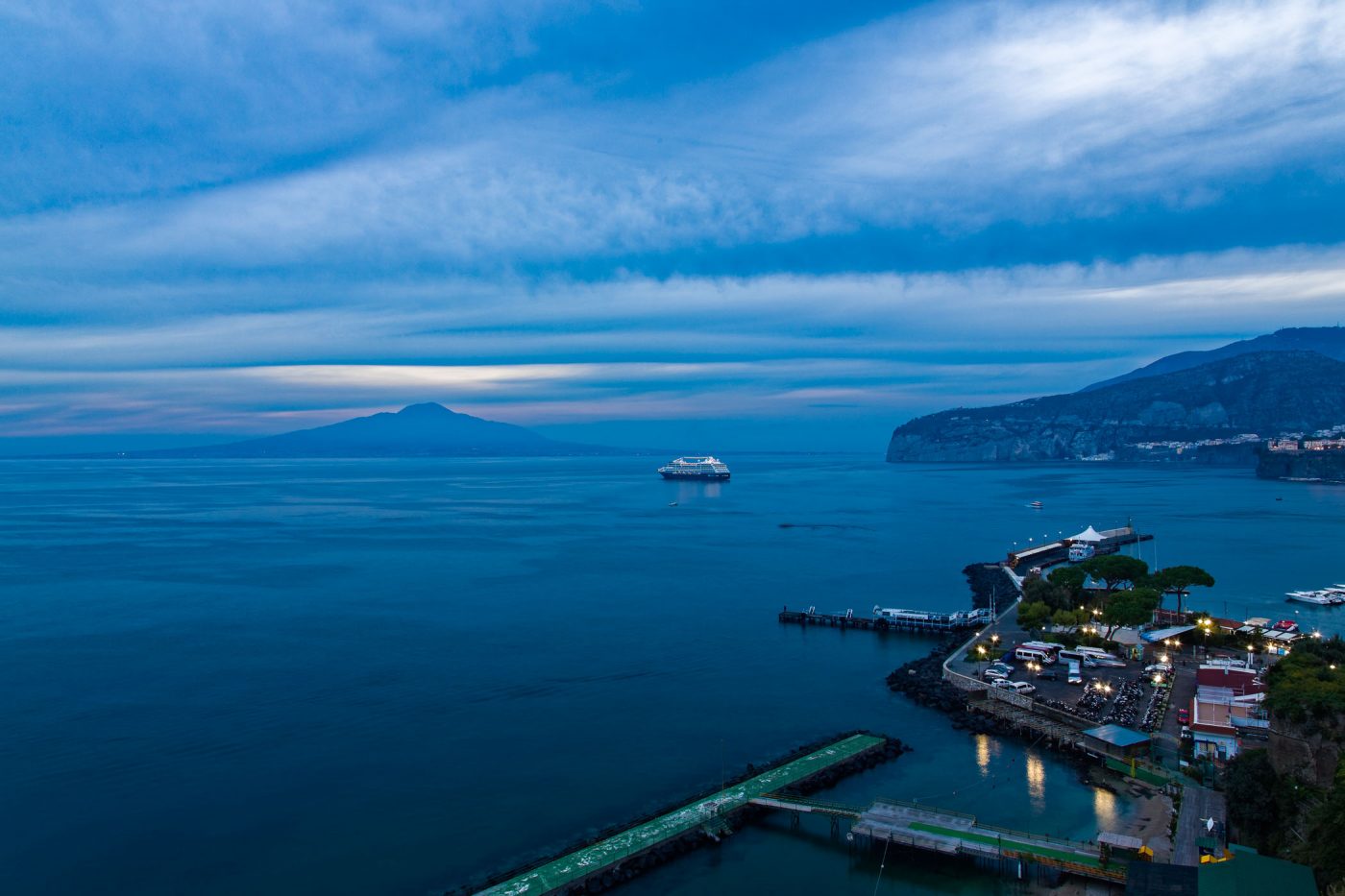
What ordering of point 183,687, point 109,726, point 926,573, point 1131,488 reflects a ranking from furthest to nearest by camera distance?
point 1131,488
point 926,573
point 183,687
point 109,726

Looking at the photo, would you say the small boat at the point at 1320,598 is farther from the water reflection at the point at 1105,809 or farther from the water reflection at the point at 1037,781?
the water reflection at the point at 1105,809

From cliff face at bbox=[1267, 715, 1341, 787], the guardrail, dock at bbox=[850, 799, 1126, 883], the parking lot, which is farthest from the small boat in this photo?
dock at bbox=[850, 799, 1126, 883]

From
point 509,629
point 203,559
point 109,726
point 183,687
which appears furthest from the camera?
point 203,559

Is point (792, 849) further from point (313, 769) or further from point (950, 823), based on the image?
point (313, 769)

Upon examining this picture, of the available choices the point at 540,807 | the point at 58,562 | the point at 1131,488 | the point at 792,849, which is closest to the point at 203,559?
the point at 58,562

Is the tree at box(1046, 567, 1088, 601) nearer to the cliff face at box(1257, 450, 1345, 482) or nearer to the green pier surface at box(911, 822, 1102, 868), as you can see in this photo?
the green pier surface at box(911, 822, 1102, 868)

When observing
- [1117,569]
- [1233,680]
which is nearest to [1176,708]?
[1233,680]

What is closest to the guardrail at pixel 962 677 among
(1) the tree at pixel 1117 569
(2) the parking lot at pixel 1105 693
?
(2) the parking lot at pixel 1105 693
